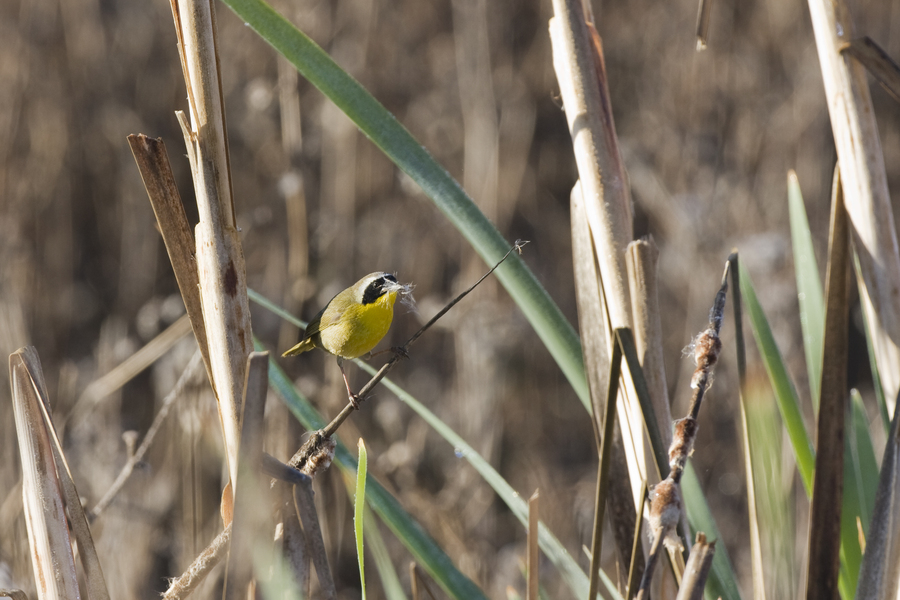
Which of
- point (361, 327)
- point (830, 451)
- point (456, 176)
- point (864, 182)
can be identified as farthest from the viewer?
point (456, 176)

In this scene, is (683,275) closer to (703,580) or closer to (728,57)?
(728,57)

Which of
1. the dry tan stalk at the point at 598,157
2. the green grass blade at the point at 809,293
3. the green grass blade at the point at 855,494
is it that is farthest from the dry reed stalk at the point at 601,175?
the green grass blade at the point at 809,293

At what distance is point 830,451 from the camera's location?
722 millimetres

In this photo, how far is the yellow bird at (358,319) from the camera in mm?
1648

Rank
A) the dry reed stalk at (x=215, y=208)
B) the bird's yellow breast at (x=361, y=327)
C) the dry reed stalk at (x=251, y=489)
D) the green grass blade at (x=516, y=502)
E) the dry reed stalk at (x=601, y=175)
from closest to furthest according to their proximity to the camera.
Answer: the dry reed stalk at (x=251, y=489) → the dry reed stalk at (x=215, y=208) → the dry reed stalk at (x=601, y=175) → the green grass blade at (x=516, y=502) → the bird's yellow breast at (x=361, y=327)

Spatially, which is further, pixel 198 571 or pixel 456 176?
pixel 456 176

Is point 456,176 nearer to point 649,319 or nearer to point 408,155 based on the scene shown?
point 408,155

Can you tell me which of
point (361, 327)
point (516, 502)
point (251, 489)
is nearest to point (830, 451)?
point (516, 502)

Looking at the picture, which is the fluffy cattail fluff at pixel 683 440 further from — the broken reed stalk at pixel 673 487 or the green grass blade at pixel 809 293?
the green grass blade at pixel 809 293

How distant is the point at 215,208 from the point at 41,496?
384 millimetres

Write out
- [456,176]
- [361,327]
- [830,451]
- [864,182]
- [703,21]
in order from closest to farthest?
[830,451], [864,182], [703,21], [361,327], [456,176]

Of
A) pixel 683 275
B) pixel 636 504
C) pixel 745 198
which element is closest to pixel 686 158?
pixel 745 198

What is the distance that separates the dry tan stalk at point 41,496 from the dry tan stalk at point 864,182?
940mm

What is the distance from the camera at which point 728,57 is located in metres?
4.01
